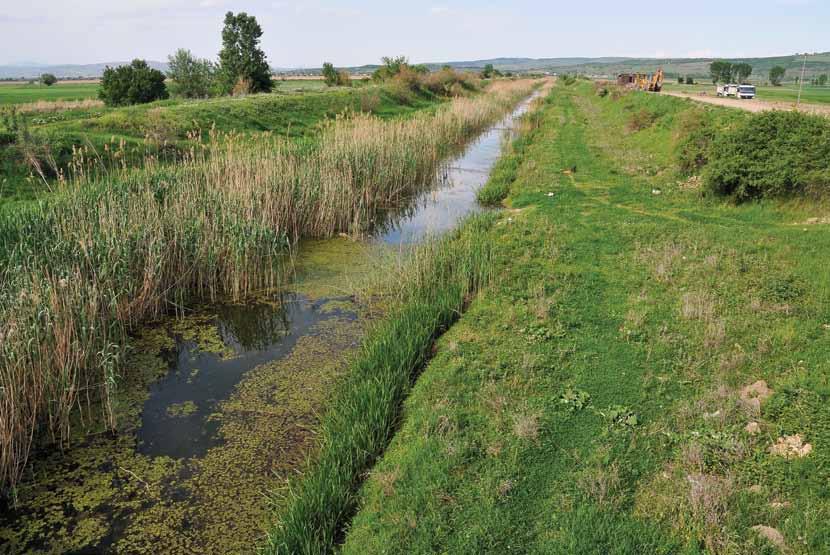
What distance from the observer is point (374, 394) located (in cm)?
554

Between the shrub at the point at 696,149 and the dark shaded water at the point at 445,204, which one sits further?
the shrub at the point at 696,149

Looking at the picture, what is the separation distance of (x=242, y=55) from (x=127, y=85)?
44.4 feet

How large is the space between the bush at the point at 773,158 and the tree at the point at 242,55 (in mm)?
32961

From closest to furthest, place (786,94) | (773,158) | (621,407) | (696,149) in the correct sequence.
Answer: (621,407) < (773,158) < (696,149) < (786,94)

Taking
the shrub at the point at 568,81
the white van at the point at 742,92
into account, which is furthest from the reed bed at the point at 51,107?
the shrub at the point at 568,81

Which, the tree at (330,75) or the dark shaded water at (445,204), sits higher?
the tree at (330,75)

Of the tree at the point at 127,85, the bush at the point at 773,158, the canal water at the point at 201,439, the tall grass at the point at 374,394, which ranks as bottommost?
the canal water at the point at 201,439

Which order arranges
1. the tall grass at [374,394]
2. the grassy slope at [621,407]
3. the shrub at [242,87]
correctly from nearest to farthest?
1. the grassy slope at [621,407]
2. the tall grass at [374,394]
3. the shrub at [242,87]

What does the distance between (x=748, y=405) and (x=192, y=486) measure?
17.2 ft

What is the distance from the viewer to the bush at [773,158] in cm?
1127

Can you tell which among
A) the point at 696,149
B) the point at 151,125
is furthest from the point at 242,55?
the point at 696,149

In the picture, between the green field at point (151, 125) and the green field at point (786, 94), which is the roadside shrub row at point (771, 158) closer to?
the green field at point (151, 125)

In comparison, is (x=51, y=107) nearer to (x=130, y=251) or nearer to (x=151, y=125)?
(x=151, y=125)

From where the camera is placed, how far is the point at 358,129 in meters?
16.0
